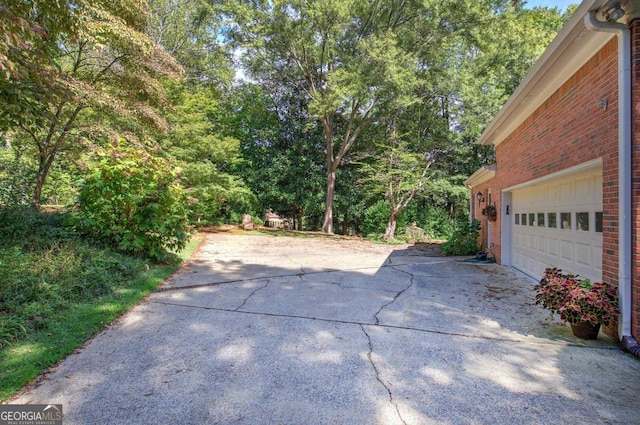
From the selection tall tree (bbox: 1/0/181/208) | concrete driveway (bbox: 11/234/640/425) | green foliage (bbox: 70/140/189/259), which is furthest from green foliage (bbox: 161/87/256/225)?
concrete driveway (bbox: 11/234/640/425)

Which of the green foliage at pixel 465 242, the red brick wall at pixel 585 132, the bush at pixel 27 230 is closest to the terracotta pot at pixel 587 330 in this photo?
the red brick wall at pixel 585 132

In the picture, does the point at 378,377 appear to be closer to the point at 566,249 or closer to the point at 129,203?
the point at 566,249

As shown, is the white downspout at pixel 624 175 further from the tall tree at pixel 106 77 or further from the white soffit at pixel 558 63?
the tall tree at pixel 106 77

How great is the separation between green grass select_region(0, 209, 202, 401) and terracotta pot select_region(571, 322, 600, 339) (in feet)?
16.8

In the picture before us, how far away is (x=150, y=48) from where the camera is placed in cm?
818

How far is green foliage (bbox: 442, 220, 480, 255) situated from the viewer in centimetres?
1082

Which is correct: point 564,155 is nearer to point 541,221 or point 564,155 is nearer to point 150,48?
point 541,221

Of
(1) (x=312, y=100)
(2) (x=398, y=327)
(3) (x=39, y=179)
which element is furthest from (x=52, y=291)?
(1) (x=312, y=100)

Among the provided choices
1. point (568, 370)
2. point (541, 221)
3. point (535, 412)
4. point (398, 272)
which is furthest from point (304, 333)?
point (541, 221)

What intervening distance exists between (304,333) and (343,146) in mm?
14240

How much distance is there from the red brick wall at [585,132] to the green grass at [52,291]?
5.62 meters

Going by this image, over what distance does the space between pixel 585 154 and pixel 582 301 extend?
1872 millimetres

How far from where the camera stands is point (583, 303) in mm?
3529

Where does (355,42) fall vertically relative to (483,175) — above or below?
above
